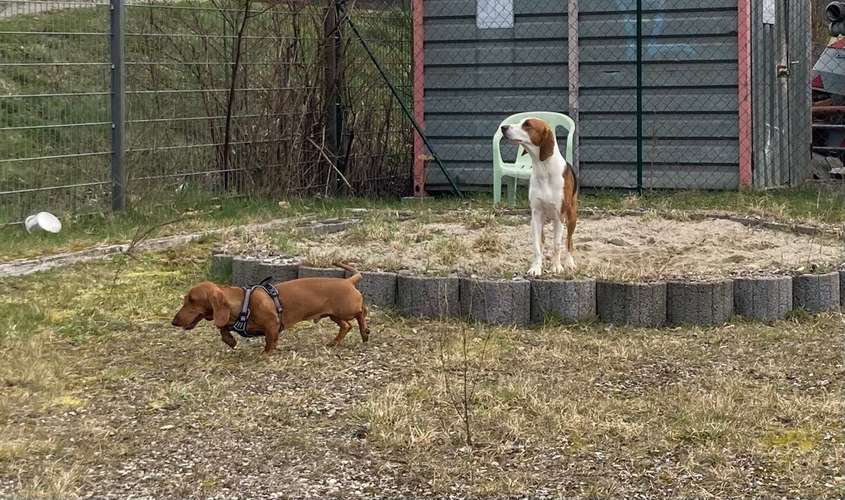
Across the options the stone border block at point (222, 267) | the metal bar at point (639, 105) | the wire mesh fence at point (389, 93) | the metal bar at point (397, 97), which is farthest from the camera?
the metal bar at point (397, 97)

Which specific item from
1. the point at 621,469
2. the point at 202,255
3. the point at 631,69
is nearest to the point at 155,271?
the point at 202,255

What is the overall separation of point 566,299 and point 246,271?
1939 millimetres

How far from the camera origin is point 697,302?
6.46 m

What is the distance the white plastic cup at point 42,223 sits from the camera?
926 centimetres

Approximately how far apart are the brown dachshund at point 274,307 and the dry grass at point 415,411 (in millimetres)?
133

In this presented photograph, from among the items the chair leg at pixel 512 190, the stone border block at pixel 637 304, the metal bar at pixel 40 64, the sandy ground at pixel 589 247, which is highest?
the metal bar at pixel 40 64

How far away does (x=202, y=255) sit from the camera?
848 cm

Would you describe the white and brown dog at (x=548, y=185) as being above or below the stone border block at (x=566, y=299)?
above

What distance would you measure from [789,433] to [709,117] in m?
7.10

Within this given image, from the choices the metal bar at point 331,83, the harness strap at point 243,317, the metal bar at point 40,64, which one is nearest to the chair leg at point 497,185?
the metal bar at point 331,83

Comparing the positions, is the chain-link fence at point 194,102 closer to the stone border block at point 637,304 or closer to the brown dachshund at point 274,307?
the brown dachshund at point 274,307

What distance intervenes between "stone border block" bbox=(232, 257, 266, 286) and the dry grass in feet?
2.19

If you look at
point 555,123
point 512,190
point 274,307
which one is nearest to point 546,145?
point 274,307

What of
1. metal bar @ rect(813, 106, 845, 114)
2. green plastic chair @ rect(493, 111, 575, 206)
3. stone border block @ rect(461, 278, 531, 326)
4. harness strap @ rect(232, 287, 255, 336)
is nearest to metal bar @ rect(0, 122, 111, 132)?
green plastic chair @ rect(493, 111, 575, 206)
